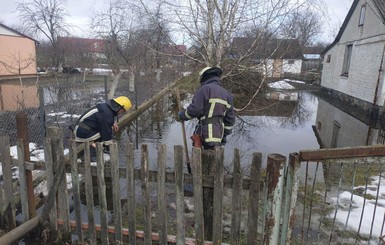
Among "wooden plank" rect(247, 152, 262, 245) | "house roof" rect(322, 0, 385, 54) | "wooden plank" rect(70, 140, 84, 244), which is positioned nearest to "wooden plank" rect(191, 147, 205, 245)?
"wooden plank" rect(247, 152, 262, 245)

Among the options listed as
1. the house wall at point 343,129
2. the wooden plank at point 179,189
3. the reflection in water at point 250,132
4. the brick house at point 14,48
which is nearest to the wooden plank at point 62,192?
the wooden plank at point 179,189

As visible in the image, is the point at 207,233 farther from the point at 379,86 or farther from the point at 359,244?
the point at 379,86

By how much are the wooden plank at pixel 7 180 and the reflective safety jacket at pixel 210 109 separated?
196 centimetres

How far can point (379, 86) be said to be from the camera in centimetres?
1341

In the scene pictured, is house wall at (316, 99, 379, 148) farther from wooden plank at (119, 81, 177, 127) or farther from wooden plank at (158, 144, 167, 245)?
wooden plank at (158, 144, 167, 245)

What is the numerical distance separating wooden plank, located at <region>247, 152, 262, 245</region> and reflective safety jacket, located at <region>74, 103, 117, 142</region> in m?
2.80

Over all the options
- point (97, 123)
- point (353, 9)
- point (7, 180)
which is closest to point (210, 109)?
point (97, 123)

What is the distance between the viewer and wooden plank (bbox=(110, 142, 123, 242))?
264 cm

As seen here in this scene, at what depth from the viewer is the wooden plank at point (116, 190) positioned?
264 cm

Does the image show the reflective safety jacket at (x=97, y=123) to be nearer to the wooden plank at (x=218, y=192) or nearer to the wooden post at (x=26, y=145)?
the wooden post at (x=26, y=145)

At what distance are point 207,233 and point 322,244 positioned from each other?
1.44 meters

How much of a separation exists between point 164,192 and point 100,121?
2279 millimetres

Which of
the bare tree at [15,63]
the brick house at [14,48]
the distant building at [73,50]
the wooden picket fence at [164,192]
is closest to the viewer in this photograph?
the wooden picket fence at [164,192]

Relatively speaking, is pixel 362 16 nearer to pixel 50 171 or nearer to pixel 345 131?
pixel 345 131
